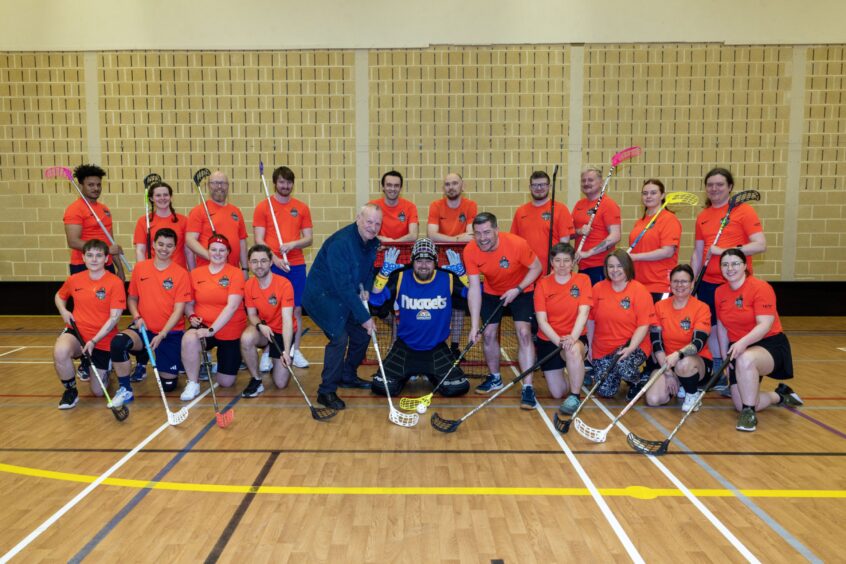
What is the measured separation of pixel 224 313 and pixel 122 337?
90cm

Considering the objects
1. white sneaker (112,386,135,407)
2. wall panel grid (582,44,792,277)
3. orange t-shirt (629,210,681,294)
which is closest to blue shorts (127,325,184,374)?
white sneaker (112,386,135,407)

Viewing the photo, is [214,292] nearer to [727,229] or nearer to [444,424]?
[444,424]

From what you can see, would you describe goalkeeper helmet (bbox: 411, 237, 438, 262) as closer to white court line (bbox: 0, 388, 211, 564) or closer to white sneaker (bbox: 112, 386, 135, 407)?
white court line (bbox: 0, 388, 211, 564)

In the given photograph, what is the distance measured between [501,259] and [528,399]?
1.31 metres

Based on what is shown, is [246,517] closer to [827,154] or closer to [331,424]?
[331,424]

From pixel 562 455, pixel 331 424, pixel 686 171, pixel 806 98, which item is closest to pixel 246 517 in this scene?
pixel 331 424

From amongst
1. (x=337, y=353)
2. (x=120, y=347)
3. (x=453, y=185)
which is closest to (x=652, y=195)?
(x=453, y=185)

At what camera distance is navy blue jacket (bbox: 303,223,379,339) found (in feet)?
18.3

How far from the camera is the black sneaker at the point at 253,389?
6.36 metres

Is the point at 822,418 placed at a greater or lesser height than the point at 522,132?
lesser

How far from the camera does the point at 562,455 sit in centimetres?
474

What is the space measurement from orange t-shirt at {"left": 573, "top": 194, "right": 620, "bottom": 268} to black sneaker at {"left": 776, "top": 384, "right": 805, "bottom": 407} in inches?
82.3

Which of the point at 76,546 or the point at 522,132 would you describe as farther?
the point at 522,132

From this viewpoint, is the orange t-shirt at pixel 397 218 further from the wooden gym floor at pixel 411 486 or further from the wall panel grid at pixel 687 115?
the wall panel grid at pixel 687 115
